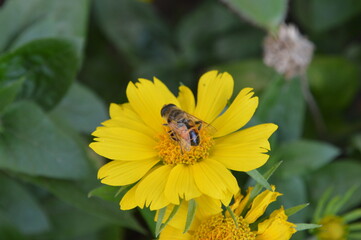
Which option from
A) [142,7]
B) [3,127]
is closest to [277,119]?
[3,127]

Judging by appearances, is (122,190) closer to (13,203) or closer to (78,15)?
(13,203)

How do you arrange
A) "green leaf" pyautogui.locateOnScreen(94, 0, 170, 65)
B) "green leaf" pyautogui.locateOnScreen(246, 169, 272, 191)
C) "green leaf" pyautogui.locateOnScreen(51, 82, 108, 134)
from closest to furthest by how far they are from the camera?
"green leaf" pyautogui.locateOnScreen(246, 169, 272, 191) < "green leaf" pyautogui.locateOnScreen(51, 82, 108, 134) < "green leaf" pyautogui.locateOnScreen(94, 0, 170, 65)

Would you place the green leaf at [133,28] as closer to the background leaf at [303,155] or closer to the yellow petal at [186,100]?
the background leaf at [303,155]

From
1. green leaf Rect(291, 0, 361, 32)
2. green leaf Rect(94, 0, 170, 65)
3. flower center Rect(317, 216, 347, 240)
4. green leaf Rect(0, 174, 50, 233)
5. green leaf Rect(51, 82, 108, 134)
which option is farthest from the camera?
green leaf Rect(94, 0, 170, 65)

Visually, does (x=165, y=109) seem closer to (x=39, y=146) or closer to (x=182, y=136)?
(x=182, y=136)

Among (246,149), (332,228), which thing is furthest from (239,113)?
(332,228)

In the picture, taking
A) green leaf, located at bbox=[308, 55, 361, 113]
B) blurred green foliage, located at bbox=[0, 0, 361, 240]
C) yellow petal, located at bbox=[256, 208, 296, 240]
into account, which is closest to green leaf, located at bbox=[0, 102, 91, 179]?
blurred green foliage, located at bbox=[0, 0, 361, 240]

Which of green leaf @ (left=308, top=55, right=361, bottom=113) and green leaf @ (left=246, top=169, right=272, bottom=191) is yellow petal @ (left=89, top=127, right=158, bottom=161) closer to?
green leaf @ (left=246, top=169, right=272, bottom=191)
